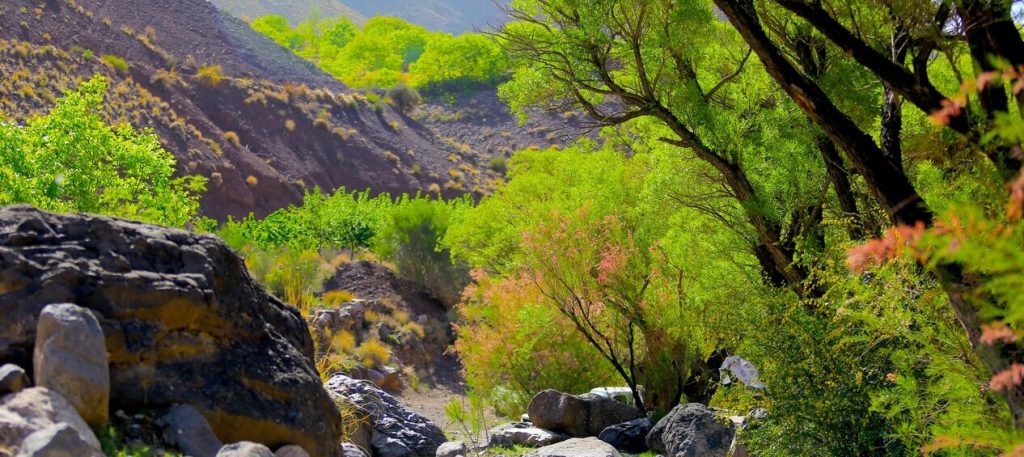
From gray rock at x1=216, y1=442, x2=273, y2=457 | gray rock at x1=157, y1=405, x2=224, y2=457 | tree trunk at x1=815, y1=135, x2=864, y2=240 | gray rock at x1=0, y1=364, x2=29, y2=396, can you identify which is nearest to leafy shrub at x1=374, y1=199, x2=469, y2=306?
tree trunk at x1=815, y1=135, x2=864, y2=240

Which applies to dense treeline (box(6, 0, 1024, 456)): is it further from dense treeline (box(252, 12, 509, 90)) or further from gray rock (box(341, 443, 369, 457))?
dense treeline (box(252, 12, 509, 90))

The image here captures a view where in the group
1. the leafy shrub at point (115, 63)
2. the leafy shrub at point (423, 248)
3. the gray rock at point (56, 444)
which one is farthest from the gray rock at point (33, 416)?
the leafy shrub at point (115, 63)

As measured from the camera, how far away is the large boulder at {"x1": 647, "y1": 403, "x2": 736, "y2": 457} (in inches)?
503

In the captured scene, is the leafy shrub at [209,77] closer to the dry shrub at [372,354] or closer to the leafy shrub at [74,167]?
the dry shrub at [372,354]

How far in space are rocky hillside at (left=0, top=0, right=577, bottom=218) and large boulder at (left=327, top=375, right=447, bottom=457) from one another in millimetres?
33370

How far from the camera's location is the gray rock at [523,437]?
617 inches

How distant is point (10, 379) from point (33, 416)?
33 cm

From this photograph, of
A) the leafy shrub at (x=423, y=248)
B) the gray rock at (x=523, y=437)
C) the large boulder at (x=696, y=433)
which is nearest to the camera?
the large boulder at (x=696, y=433)

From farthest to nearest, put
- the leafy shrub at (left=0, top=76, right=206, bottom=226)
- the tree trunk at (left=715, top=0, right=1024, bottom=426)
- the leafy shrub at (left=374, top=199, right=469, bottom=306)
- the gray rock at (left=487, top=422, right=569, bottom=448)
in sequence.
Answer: the leafy shrub at (left=374, top=199, right=469, bottom=306)
the leafy shrub at (left=0, top=76, right=206, bottom=226)
the gray rock at (left=487, top=422, right=569, bottom=448)
the tree trunk at (left=715, top=0, right=1024, bottom=426)

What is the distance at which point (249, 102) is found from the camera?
192ft

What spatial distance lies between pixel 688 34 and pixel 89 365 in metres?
9.25

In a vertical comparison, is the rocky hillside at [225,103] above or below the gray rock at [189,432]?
above

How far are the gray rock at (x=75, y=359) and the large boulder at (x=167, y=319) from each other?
0.31 metres

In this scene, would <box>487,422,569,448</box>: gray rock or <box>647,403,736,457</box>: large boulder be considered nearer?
<box>647,403,736,457</box>: large boulder
